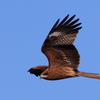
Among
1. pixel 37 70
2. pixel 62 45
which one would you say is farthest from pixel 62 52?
pixel 37 70

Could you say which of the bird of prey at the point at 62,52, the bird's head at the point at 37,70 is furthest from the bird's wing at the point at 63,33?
the bird's head at the point at 37,70

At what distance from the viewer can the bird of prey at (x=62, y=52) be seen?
25.6 ft

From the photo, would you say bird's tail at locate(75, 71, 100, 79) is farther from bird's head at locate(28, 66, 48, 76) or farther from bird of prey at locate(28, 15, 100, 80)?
bird's head at locate(28, 66, 48, 76)

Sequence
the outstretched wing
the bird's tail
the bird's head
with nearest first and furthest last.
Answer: the bird's tail, the outstretched wing, the bird's head

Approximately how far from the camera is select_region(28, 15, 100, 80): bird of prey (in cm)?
779

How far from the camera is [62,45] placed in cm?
810

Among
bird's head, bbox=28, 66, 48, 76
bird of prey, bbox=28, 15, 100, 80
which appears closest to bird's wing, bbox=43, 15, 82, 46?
bird of prey, bbox=28, 15, 100, 80

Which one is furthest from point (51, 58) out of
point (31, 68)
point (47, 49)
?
point (31, 68)

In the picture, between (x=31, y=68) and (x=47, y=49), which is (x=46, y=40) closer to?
(x=47, y=49)

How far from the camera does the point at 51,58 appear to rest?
312 inches

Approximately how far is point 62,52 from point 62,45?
0.25 m

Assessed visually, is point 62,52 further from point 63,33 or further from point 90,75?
point 90,75

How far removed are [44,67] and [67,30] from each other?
4.56 ft

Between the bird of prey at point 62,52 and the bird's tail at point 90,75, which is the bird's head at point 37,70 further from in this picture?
the bird's tail at point 90,75
